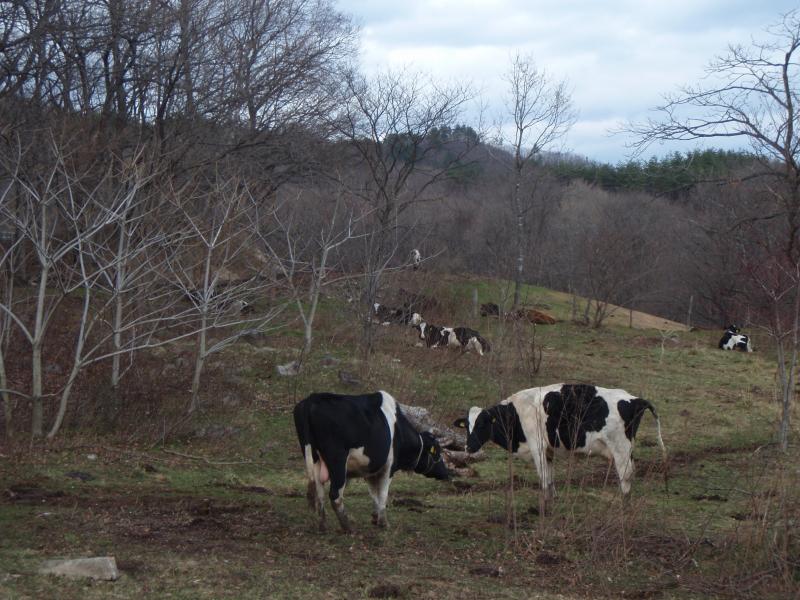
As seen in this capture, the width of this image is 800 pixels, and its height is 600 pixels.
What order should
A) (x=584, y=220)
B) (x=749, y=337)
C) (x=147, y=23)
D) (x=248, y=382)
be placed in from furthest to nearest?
1. (x=584, y=220)
2. (x=749, y=337)
3. (x=147, y=23)
4. (x=248, y=382)

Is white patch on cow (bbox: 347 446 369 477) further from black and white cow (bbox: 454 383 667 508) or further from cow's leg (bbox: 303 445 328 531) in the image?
black and white cow (bbox: 454 383 667 508)

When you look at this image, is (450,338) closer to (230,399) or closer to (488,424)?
(230,399)

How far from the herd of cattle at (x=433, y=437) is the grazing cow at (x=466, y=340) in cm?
1080

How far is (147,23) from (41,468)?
11.0 metres

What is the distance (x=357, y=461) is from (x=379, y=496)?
1.60 ft

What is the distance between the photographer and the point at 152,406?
44.9 ft

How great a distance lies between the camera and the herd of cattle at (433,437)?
8492 mm

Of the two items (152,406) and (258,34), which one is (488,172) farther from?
(152,406)

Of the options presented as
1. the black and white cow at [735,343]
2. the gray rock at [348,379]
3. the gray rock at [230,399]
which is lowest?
the gray rock at [230,399]

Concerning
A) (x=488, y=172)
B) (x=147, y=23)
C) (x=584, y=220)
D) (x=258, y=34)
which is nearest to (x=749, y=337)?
(x=258, y=34)

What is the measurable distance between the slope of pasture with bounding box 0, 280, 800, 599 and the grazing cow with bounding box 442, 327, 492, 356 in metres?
5.18

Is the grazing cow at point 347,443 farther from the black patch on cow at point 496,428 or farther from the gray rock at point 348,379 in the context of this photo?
the gray rock at point 348,379

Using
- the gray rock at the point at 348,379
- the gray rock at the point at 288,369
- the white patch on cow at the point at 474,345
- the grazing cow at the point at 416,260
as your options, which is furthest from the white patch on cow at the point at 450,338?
the gray rock at the point at 288,369

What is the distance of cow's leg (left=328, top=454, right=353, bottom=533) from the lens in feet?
27.5
